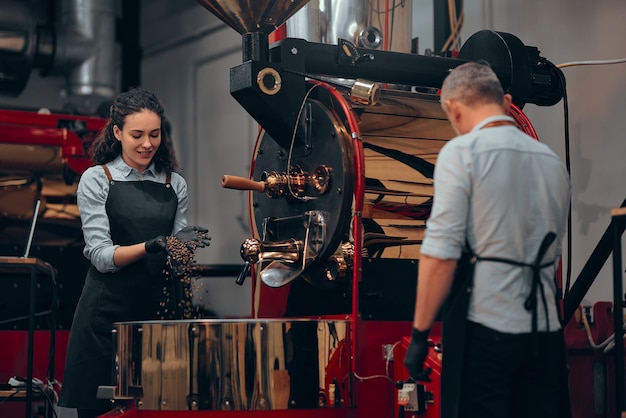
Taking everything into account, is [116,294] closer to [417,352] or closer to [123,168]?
[123,168]

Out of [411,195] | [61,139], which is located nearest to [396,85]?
[411,195]

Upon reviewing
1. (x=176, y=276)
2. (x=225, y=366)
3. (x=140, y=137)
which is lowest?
(x=225, y=366)

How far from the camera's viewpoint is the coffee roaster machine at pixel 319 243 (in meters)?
2.99

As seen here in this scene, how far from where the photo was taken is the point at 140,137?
3.54 metres

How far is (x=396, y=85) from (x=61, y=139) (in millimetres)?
2411

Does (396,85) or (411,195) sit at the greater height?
(396,85)

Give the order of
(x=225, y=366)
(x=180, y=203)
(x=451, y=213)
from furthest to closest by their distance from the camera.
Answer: (x=180, y=203), (x=225, y=366), (x=451, y=213)

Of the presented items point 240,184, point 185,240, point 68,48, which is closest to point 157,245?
point 185,240

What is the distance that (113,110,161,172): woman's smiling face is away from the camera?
3.53m

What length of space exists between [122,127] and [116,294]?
0.61 metres

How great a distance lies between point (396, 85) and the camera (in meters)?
4.10

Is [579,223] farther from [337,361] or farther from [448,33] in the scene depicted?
[337,361]

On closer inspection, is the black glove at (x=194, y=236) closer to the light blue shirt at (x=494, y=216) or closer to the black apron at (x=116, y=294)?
the black apron at (x=116, y=294)

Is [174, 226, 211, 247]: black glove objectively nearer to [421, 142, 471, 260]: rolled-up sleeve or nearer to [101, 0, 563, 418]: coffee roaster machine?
[101, 0, 563, 418]: coffee roaster machine
